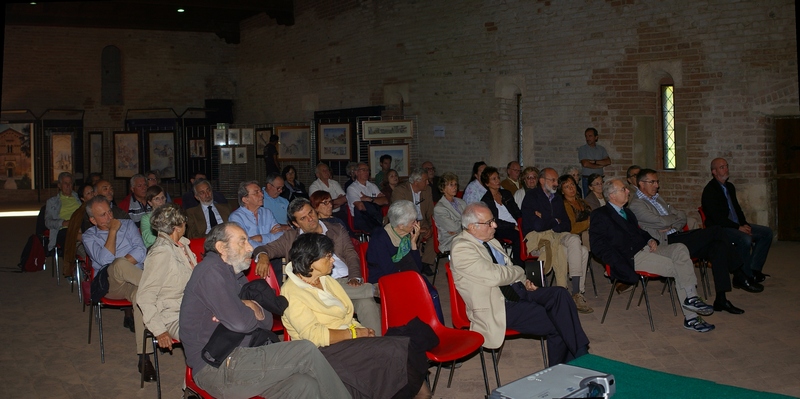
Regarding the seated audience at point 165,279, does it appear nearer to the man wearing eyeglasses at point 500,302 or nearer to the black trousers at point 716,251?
the man wearing eyeglasses at point 500,302

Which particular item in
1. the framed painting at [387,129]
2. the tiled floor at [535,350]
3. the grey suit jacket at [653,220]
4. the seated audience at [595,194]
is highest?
the framed painting at [387,129]

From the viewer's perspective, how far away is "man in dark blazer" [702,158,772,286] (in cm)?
757

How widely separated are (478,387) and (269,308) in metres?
1.64

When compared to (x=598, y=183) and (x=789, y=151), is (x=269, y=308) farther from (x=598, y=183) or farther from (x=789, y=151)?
(x=789, y=151)

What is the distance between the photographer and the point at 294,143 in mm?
16344

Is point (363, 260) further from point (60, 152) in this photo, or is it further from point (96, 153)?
point (60, 152)

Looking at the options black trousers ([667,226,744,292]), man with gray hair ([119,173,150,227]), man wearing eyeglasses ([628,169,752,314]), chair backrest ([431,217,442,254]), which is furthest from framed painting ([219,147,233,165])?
black trousers ([667,226,744,292])

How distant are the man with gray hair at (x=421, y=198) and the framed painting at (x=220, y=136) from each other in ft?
34.9

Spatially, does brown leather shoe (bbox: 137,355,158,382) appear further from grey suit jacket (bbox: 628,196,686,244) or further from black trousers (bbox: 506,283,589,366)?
grey suit jacket (bbox: 628,196,686,244)

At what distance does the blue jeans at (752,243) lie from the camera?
7.47m

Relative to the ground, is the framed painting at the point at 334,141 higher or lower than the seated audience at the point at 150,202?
higher

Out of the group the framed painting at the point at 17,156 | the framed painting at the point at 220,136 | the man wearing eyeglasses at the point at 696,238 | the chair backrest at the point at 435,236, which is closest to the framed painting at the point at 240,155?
the framed painting at the point at 220,136

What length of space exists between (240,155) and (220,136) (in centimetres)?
82

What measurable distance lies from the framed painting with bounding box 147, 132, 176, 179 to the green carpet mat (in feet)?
56.4
